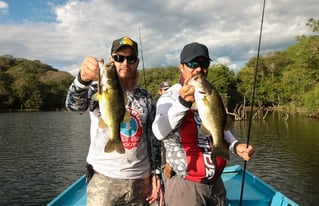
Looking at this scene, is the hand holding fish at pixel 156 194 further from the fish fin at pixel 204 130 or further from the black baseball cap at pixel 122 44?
the black baseball cap at pixel 122 44

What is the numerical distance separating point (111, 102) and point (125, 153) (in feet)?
2.83

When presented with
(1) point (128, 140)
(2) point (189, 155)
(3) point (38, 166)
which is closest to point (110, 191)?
(1) point (128, 140)

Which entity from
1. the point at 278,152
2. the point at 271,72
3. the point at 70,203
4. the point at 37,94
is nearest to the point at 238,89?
the point at 271,72

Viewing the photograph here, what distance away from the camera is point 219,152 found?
3332 mm

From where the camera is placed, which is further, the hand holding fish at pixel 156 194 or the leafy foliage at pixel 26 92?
the leafy foliage at pixel 26 92

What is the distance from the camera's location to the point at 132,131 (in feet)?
11.9

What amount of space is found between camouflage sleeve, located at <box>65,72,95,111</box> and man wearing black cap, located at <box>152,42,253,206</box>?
2.52 feet

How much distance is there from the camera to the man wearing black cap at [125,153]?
137 inches

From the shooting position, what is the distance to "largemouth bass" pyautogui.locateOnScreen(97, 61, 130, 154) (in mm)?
2793

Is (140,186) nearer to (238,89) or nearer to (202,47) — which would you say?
(202,47)

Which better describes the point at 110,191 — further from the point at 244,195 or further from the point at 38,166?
the point at 38,166

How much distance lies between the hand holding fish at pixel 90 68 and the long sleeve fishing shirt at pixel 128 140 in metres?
0.34

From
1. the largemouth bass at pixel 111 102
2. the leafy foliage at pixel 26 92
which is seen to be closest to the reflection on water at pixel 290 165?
the largemouth bass at pixel 111 102

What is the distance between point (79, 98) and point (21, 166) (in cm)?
2092
